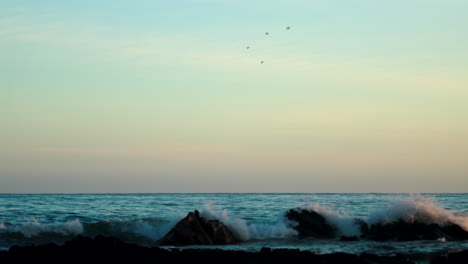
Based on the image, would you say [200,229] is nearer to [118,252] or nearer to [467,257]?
[118,252]

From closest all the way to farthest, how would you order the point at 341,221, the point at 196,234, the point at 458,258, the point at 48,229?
the point at 458,258, the point at 196,234, the point at 341,221, the point at 48,229

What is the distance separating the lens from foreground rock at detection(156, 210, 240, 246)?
2250cm

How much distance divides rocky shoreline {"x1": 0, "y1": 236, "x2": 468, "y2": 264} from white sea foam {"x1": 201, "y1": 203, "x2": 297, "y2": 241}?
990 cm

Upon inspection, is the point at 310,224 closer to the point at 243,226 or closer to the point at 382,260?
the point at 243,226

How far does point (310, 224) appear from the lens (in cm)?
2695

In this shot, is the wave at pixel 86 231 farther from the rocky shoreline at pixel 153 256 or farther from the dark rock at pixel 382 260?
the dark rock at pixel 382 260

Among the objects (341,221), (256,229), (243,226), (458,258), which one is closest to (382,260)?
(458,258)

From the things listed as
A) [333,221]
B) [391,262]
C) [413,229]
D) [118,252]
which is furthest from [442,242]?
[118,252]

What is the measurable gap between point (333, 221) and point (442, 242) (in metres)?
6.08

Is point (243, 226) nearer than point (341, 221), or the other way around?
point (243, 226)

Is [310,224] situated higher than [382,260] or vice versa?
[310,224]

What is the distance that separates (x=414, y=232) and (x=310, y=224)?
14.5ft

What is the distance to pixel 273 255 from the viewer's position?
611 inches

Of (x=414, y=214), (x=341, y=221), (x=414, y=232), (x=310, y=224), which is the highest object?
(x=414, y=214)
